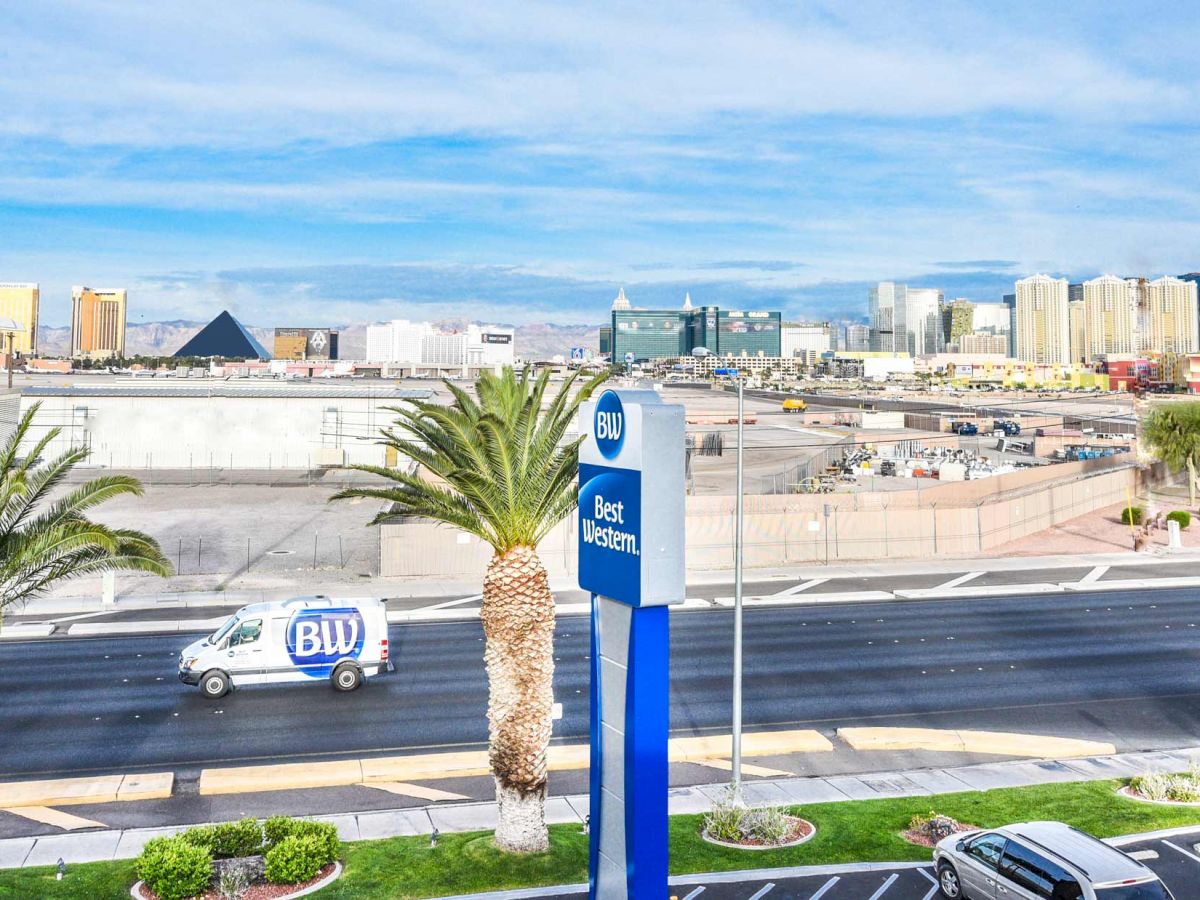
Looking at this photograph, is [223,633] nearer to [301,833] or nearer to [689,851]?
[301,833]

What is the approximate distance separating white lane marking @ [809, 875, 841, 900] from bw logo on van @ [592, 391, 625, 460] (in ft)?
24.1

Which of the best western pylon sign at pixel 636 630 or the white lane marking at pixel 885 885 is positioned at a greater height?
the best western pylon sign at pixel 636 630

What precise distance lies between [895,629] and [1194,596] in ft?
47.4

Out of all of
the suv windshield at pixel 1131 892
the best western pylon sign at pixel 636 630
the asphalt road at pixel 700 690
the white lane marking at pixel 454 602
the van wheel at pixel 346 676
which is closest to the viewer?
the best western pylon sign at pixel 636 630

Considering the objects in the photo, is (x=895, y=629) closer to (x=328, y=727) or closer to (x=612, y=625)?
(x=328, y=727)

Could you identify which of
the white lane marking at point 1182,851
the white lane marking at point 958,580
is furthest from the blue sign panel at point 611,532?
the white lane marking at point 958,580

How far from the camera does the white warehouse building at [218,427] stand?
7100 cm

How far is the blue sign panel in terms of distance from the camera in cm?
1115

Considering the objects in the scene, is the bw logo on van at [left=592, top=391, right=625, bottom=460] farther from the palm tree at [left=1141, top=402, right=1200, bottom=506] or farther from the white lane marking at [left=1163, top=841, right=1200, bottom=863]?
the palm tree at [left=1141, top=402, right=1200, bottom=506]

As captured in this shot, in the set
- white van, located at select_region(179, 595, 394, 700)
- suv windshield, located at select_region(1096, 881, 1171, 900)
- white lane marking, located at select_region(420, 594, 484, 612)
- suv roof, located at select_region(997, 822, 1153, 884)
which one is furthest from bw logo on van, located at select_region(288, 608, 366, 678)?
suv windshield, located at select_region(1096, 881, 1171, 900)

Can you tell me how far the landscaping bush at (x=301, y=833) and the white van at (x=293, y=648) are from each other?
10278 millimetres

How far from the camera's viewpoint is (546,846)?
52.0 ft

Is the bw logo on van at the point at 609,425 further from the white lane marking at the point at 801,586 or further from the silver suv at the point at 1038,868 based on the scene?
the white lane marking at the point at 801,586

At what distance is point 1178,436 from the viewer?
63281 mm
